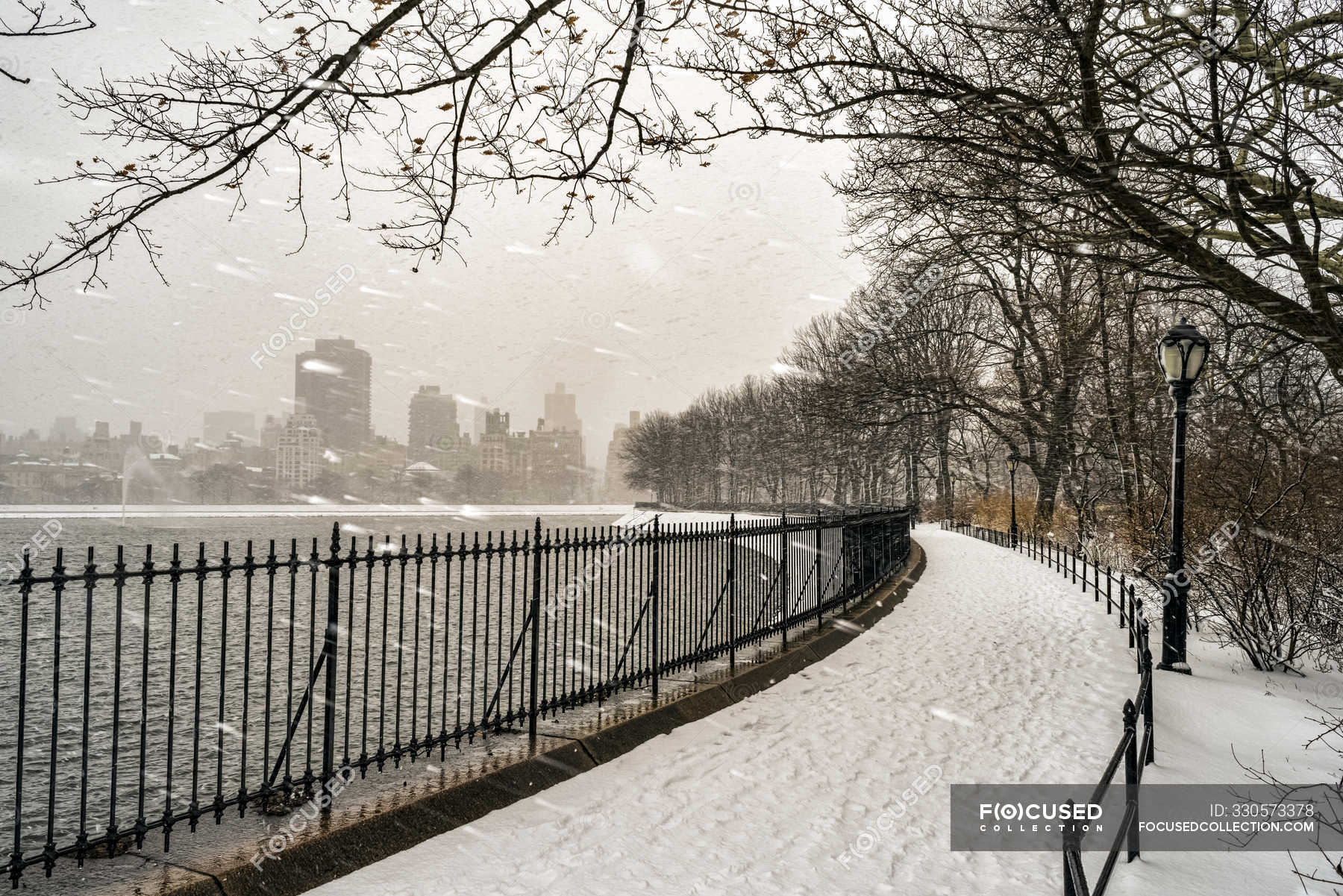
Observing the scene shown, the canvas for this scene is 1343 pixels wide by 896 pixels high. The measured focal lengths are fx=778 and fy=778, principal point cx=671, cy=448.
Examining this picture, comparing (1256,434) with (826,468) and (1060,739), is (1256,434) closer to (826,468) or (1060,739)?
(1060,739)

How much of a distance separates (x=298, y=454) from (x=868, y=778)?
158858 millimetres

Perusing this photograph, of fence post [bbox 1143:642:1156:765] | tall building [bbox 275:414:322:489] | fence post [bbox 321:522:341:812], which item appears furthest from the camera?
tall building [bbox 275:414:322:489]

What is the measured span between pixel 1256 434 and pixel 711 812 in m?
9.50

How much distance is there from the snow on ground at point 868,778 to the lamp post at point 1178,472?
1.65 feet

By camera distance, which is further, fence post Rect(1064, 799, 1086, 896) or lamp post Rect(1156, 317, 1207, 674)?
lamp post Rect(1156, 317, 1207, 674)

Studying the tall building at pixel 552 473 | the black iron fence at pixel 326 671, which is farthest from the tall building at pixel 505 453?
the black iron fence at pixel 326 671

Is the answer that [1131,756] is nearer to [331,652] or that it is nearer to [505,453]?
[331,652]

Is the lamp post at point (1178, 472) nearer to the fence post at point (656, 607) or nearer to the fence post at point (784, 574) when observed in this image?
the fence post at point (784, 574)

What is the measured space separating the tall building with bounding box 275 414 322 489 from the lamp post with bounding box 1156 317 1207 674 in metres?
151

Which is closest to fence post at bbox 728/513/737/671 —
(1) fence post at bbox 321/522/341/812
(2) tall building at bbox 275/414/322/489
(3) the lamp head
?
(1) fence post at bbox 321/522/341/812

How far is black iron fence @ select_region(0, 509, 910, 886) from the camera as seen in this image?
14.7 feet

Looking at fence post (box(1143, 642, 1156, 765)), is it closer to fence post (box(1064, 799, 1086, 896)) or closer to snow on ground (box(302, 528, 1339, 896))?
snow on ground (box(302, 528, 1339, 896))

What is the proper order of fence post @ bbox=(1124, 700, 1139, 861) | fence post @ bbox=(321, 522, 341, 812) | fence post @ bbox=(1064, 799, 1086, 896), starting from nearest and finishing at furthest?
1. fence post @ bbox=(1064, 799, 1086, 896)
2. fence post @ bbox=(1124, 700, 1139, 861)
3. fence post @ bbox=(321, 522, 341, 812)

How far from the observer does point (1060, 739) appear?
7.11 meters
